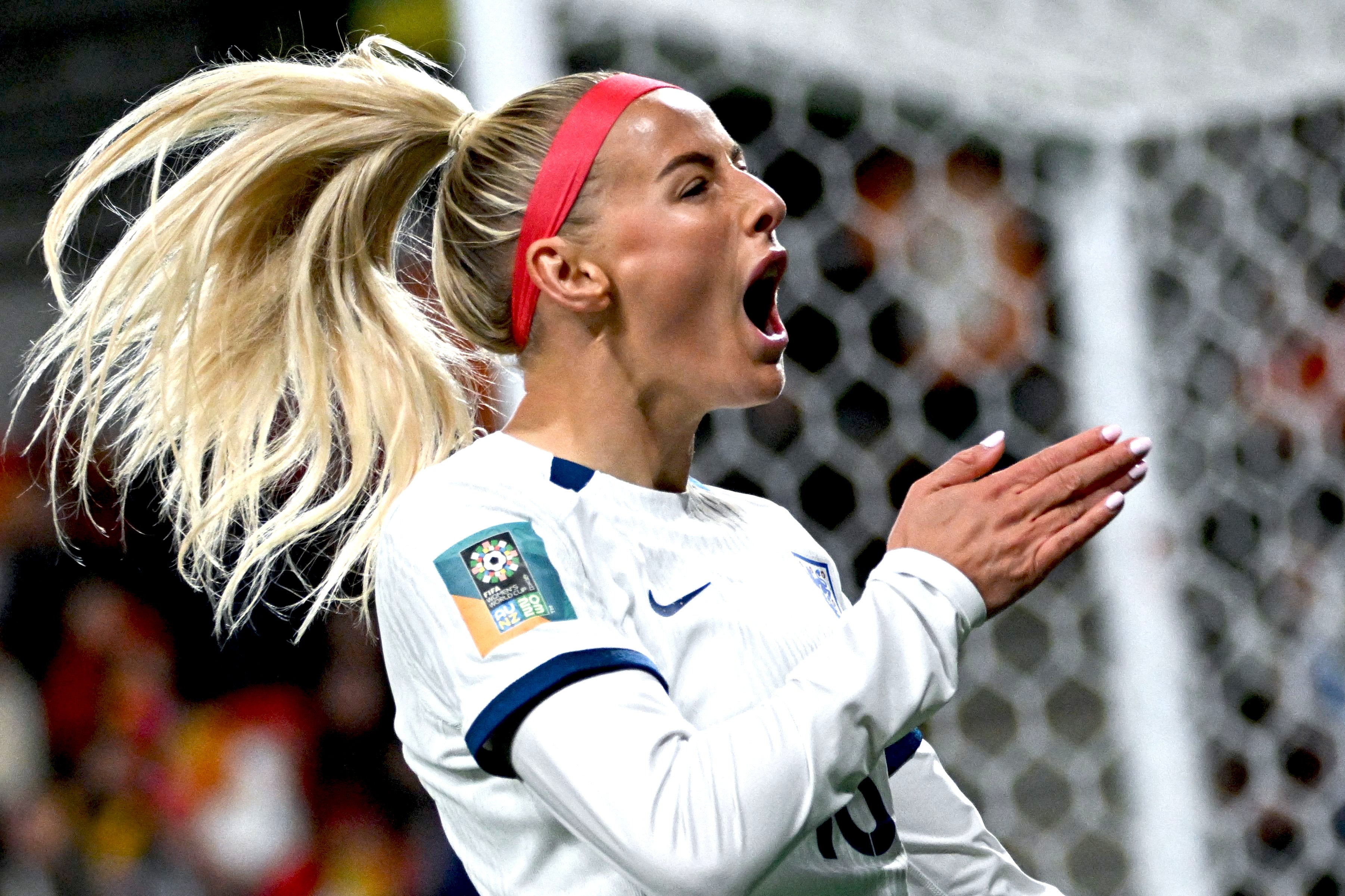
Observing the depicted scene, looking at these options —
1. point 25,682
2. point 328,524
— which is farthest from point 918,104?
point 25,682

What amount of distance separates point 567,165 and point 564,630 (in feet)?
1.13

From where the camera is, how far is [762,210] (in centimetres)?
96

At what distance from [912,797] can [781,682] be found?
0.24m

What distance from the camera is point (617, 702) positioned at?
2.45ft

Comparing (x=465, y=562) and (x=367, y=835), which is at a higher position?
(x=465, y=562)

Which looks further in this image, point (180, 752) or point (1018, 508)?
point (180, 752)

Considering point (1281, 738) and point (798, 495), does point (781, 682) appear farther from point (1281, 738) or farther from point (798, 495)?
point (1281, 738)

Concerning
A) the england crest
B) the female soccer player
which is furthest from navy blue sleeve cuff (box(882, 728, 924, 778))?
the england crest

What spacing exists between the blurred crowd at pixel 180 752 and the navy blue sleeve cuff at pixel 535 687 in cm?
221

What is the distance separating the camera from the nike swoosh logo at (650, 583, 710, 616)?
2.92 feet

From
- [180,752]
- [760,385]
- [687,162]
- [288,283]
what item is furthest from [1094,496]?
[180,752]

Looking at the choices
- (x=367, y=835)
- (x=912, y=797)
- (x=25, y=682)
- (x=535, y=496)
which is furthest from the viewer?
(x=25, y=682)

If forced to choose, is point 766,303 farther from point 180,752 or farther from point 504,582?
point 180,752

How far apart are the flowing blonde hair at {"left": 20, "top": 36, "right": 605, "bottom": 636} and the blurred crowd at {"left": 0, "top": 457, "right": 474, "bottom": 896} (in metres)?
1.86
